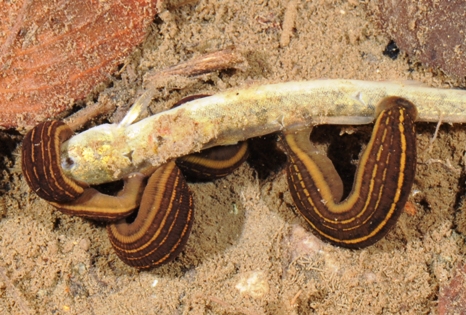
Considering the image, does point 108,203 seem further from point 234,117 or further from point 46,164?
point 234,117

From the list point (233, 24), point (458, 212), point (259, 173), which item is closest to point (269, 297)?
point (259, 173)

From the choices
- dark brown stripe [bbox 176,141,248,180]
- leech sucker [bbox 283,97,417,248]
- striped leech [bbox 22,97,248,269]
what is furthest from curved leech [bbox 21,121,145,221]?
leech sucker [bbox 283,97,417,248]

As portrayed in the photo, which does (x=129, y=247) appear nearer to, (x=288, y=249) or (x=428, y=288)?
(x=288, y=249)

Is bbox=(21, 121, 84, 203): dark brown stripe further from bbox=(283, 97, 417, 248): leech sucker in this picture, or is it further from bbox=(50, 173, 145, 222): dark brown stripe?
bbox=(283, 97, 417, 248): leech sucker

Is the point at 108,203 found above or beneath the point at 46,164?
beneath

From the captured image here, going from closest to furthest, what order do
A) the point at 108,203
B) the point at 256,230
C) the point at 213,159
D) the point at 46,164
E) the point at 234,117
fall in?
the point at 46,164 < the point at 234,117 < the point at 108,203 < the point at 213,159 < the point at 256,230

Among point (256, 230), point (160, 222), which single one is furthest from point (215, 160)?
point (256, 230)
